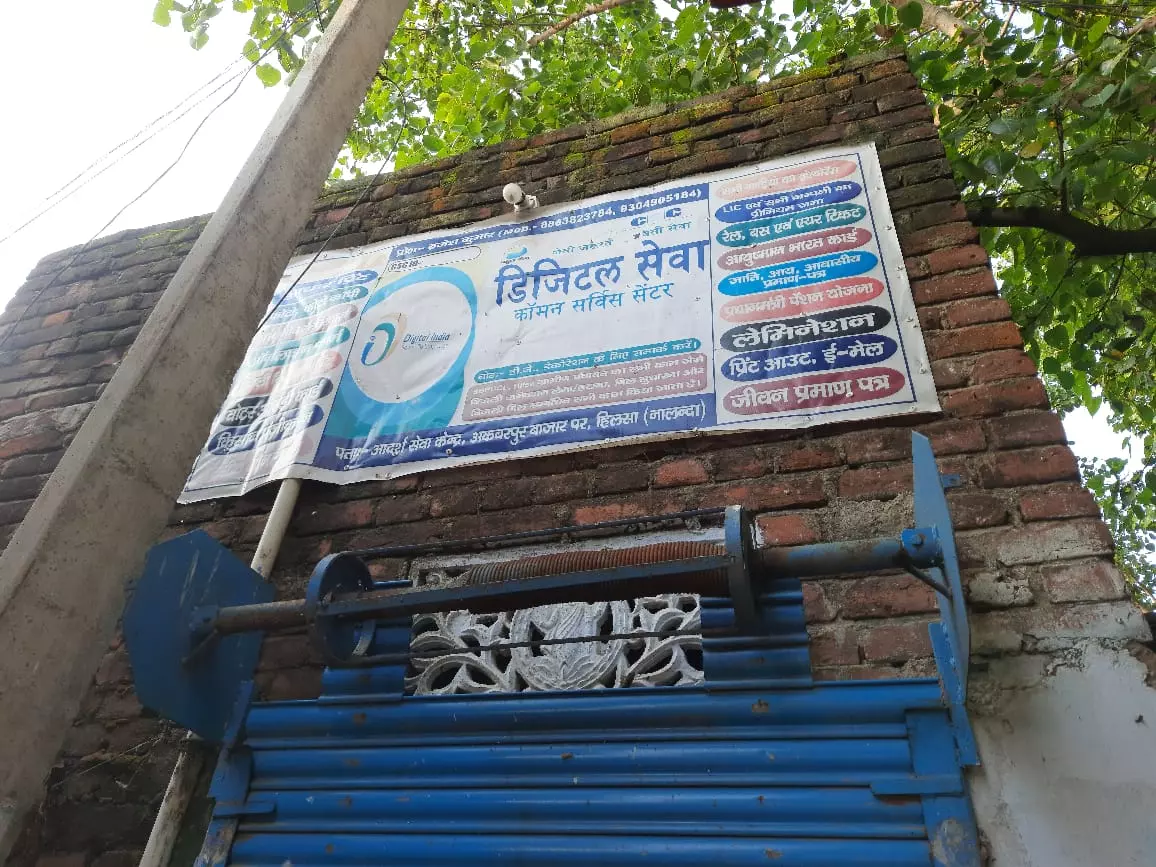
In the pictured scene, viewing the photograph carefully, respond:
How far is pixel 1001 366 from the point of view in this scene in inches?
82.8

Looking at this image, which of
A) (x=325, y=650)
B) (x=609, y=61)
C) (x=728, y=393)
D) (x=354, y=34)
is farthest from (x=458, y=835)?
(x=609, y=61)

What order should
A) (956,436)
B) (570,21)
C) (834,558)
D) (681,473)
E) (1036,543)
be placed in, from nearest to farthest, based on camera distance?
1. (834,558)
2. (1036,543)
3. (956,436)
4. (681,473)
5. (570,21)

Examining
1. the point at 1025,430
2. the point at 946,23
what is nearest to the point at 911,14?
the point at 946,23

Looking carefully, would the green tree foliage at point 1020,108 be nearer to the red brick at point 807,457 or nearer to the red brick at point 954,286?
the red brick at point 954,286

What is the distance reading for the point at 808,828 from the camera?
4.99 feet

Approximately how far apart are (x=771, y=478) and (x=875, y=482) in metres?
0.27

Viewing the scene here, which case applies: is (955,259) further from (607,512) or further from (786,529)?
(607,512)

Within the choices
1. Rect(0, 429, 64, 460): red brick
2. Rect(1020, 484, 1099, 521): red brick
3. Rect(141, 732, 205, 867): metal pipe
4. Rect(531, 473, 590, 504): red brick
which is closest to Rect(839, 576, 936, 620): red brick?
Rect(1020, 484, 1099, 521): red brick

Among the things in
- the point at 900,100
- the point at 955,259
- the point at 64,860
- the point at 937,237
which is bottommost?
the point at 64,860

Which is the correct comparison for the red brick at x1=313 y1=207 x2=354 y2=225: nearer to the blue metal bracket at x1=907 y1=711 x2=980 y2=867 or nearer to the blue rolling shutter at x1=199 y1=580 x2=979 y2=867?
the blue rolling shutter at x1=199 y1=580 x2=979 y2=867

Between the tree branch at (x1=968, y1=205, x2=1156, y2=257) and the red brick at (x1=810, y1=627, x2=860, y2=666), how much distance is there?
6.79ft

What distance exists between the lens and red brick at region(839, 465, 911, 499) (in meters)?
2.02

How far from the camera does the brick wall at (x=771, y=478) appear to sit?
1796mm

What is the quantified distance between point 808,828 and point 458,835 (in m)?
0.76
